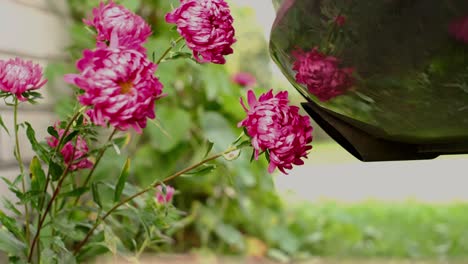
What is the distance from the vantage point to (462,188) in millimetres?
5227

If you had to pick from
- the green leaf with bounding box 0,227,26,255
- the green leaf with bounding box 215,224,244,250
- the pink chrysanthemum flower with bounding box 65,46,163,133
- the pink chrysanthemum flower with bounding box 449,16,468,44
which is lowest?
the green leaf with bounding box 215,224,244,250

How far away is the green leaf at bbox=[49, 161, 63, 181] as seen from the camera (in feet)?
3.78

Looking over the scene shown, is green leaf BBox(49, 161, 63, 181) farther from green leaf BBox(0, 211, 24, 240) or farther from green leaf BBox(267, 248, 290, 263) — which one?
green leaf BBox(267, 248, 290, 263)

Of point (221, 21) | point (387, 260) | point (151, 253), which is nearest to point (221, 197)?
point (151, 253)

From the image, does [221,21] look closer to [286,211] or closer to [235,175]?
[235,175]

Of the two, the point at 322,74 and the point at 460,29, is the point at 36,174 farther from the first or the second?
the point at 460,29

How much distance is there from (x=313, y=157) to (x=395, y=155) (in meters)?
5.47

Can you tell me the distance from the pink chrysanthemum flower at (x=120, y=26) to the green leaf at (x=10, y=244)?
367 millimetres

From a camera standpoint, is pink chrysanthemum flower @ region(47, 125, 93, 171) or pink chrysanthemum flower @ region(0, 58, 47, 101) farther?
pink chrysanthemum flower @ region(47, 125, 93, 171)

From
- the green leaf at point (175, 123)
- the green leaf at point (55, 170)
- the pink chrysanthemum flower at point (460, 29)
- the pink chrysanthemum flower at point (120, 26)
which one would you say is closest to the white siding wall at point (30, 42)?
the green leaf at point (175, 123)

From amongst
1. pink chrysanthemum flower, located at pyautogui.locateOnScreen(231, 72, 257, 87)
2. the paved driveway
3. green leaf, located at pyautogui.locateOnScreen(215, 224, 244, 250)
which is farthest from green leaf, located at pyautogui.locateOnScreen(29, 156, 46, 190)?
the paved driveway

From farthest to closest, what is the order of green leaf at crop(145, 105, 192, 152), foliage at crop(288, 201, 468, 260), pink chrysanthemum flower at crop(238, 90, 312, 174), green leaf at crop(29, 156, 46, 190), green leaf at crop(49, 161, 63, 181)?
foliage at crop(288, 201, 468, 260)
green leaf at crop(145, 105, 192, 152)
green leaf at crop(29, 156, 46, 190)
green leaf at crop(49, 161, 63, 181)
pink chrysanthemum flower at crop(238, 90, 312, 174)

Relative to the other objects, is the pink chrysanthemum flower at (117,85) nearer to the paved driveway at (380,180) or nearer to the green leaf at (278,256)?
the green leaf at (278,256)

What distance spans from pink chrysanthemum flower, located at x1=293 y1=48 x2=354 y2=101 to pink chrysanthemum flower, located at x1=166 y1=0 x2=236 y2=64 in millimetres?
206
